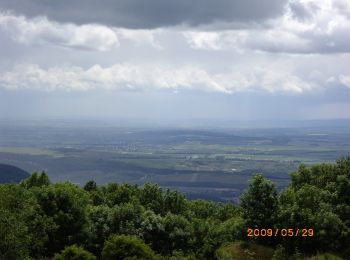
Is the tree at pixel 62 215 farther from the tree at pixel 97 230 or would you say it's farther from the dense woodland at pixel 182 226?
the tree at pixel 97 230

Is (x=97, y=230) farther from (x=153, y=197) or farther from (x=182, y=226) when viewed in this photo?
(x=153, y=197)

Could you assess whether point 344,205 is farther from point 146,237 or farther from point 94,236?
point 94,236

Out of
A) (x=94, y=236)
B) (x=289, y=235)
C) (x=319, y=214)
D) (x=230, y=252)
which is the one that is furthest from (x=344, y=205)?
(x=94, y=236)

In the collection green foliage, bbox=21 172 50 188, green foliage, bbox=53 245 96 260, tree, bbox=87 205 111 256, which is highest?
green foliage, bbox=21 172 50 188

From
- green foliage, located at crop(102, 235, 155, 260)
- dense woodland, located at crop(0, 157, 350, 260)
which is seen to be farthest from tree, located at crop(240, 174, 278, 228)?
green foliage, located at crop(102, 235, 155, 260)
